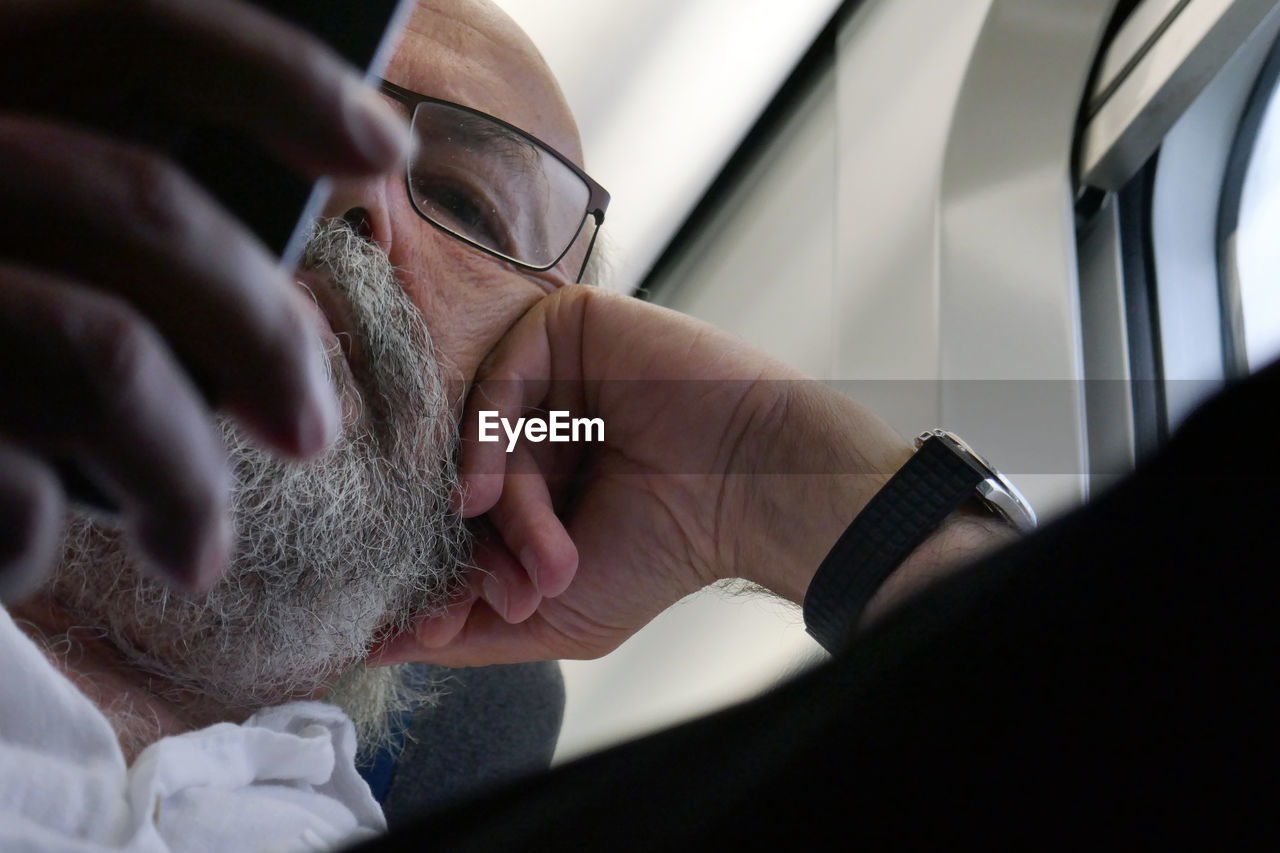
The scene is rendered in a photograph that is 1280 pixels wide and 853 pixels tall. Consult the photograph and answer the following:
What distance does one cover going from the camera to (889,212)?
126 cm

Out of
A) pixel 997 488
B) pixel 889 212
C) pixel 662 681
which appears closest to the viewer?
pixel 997 488

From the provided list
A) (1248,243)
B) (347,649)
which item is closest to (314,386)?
(347,649)

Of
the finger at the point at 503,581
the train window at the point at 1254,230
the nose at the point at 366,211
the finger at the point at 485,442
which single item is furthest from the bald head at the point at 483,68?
the train window at the point at 1254,230

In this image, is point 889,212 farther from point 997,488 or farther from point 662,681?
point 662,681

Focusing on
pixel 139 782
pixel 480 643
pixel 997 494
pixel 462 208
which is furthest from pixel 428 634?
pixel 997 494

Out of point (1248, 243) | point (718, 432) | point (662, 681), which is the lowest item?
point (662, 681)

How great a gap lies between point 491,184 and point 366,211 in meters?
0.14

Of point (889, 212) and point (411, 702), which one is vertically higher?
point (889, 212)

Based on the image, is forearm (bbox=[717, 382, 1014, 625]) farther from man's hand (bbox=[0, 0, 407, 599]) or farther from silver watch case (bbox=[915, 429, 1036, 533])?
man's hand (bbox=[0, 0, 407, 599])

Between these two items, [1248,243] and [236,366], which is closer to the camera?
[236,366]

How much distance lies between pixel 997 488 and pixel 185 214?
0.63 metres

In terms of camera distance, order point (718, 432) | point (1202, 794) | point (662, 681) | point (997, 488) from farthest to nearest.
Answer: point (662, 681) → point (718, 432) → point (997, 488) → point (1202, 794)

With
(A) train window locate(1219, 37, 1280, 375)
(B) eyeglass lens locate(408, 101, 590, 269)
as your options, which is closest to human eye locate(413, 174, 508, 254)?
(B) eyeglass lens locate(408, 101, 590, 269)

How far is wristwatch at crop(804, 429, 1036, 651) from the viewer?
0.67 meters
